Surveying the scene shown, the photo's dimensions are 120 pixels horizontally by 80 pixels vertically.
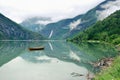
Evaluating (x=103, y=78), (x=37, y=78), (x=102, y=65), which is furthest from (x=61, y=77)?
(x=102, y=65)

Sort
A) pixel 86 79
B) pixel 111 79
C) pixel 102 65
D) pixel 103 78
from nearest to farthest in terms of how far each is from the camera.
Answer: pixel 111 79 < pixel 103 78 < pixel 86 79 < pixel 102 65

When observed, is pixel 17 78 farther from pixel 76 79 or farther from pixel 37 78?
pixel 76 79

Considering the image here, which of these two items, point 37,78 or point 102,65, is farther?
point 102,65

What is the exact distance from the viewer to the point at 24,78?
6425 centimetres

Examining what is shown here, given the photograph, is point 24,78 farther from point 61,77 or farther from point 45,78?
point 61,77

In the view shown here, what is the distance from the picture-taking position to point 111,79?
49125 millimetres

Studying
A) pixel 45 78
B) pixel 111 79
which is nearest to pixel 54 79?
pixel 45 78

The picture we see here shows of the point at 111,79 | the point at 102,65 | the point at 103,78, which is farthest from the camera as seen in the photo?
the point at 102,65

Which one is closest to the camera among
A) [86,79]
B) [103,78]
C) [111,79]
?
[111,79]

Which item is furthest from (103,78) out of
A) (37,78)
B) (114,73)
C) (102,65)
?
(102,65)

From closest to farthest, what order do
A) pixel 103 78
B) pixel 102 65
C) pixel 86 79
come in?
pixel 103 78 → pixel 86 79 → pixel 102 65

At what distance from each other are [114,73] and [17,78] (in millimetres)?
24971

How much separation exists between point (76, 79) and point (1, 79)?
18528mm

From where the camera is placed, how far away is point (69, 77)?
214 feet
